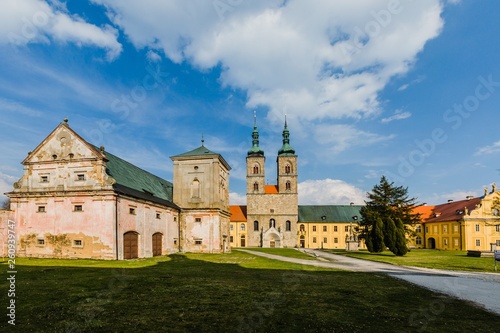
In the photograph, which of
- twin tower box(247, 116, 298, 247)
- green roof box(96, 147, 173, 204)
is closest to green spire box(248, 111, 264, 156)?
twin tower box(247, 116, 298, 247)

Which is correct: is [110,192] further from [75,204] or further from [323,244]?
[323,244]

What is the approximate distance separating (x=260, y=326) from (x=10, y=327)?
5.47 metres

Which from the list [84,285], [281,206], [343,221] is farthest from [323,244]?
[84,285]

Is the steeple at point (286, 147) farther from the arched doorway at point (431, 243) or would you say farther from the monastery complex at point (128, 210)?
the arched doorway at point (431, 243)

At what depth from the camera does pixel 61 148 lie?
28.3 metres

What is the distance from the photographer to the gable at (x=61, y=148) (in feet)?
91.5

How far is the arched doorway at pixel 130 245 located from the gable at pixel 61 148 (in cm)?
800

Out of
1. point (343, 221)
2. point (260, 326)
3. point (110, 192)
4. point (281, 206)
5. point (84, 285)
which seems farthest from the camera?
point (343, 221)

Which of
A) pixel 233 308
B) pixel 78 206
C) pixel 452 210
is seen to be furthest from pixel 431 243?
pixel 233 308

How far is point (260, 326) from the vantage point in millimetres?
7039

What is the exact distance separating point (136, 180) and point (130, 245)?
865 centimetres

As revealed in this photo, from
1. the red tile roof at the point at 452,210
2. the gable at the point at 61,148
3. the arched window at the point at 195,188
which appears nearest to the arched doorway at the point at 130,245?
the gable at the point at 61,148

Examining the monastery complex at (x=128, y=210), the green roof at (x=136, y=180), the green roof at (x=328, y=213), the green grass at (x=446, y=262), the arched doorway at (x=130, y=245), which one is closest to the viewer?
the green grass at (x=446, y=262)

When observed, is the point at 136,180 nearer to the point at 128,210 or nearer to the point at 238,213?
the point at 128,210
